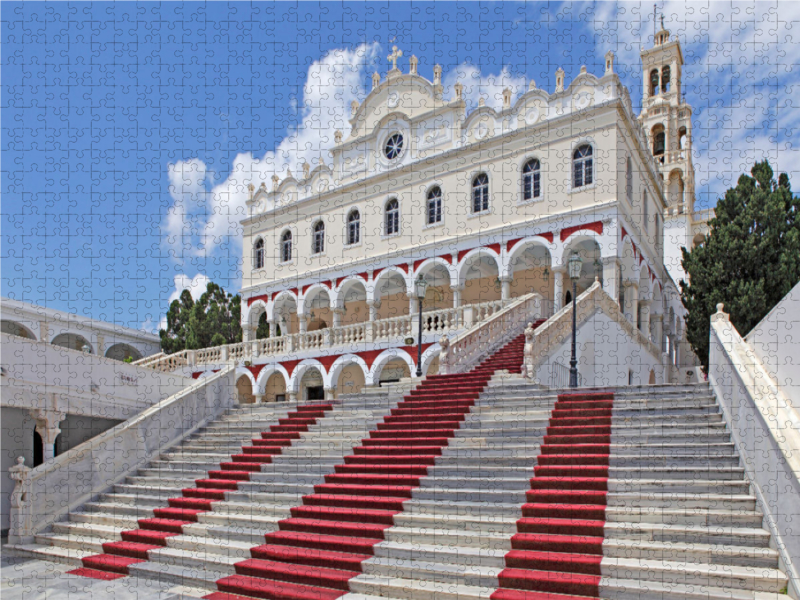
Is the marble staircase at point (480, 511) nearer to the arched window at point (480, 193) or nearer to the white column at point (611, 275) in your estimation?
the white column at point (611, 275)

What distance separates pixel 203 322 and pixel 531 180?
21.5 metres

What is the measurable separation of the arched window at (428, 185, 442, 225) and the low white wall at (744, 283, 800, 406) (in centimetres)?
1979

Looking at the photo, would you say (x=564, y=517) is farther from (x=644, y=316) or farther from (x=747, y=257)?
(x=644, y=316)

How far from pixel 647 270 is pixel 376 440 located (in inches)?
778

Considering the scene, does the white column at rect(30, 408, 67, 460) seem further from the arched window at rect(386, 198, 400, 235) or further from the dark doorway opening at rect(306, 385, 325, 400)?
the arched window at rect(386, 198, 400, 235)

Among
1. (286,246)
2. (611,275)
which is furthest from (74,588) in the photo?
(286,246)

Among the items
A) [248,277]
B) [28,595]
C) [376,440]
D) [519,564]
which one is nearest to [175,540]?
[28,595]

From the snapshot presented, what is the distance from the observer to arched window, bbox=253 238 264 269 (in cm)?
3419

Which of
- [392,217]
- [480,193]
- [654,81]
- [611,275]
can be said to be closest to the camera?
[611,275]

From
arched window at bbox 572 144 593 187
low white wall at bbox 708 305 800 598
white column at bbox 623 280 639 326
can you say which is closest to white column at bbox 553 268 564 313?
white column at bbox 623 280 639 326

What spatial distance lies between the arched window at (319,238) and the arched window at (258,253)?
413 centimetres

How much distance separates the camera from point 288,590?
707cm

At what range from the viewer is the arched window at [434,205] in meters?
27.3

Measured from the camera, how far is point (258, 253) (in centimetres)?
3441
